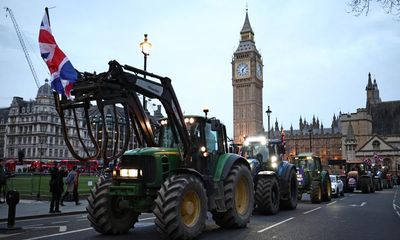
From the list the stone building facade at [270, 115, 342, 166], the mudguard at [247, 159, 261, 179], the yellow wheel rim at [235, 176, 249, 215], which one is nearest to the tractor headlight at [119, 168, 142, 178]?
the yellow wheel rim at [235, 176, 249, 215]

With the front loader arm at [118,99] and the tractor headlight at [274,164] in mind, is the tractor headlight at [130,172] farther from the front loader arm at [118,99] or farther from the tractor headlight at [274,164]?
the tractor headlight at [274,164]

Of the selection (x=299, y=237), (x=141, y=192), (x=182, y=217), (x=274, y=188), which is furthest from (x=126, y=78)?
(x=274, y=188)

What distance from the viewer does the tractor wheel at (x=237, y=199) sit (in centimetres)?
1024

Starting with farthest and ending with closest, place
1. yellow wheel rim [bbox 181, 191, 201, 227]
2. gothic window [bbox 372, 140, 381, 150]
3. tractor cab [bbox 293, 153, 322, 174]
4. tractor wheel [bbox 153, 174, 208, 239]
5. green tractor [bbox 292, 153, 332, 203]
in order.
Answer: gothic window [bbox 372, 140, 381, 150] → tractor cab [bbox 293, 153, 322, 174] → green tractor [bbox 292, 153, 332, 203] → yellow wheel rim [bbox 181, 191, 201, 227] → tractor wheel [bbox 153, 174, 208, 239]

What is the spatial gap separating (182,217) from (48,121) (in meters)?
101

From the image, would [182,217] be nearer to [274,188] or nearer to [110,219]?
[110,219]

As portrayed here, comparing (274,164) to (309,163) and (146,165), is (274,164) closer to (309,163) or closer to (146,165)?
(309,163)

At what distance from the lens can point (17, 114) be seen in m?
107

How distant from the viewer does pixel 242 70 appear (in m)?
135

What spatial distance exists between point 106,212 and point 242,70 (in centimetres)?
12891

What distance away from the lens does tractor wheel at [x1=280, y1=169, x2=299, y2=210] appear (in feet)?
53.7

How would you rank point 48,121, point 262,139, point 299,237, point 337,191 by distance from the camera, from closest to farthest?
point 299,237 → point 262,139 → point 337,191 → point 48,121

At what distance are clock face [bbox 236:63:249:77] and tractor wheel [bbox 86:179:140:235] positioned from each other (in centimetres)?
12703

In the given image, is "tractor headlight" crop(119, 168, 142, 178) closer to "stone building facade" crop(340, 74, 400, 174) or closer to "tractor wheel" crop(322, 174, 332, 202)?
"tractor wheel" crop(322, 174, 332, 202)
